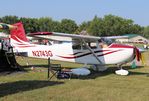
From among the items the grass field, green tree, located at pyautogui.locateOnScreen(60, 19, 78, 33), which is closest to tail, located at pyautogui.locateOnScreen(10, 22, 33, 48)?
the grass field

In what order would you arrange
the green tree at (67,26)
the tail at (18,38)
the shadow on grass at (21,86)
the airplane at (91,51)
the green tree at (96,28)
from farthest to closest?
the green tree at (67,26) < the green tree at (96,28) < the tail at (18,38) < the airplane at (91,51) < the shadow on grass at (21,86)

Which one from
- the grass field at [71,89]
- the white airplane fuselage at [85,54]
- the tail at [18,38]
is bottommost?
the grass field at [71,89]

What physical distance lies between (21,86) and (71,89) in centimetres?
178

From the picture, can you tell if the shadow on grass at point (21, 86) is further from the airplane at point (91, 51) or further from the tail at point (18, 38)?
the tail at point (18, 38)

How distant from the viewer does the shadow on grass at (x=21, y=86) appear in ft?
37.5

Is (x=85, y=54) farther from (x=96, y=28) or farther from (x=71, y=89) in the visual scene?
(x=96, y=28)

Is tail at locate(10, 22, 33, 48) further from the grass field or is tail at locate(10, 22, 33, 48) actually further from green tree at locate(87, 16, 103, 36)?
green tree at locate(87, 16, 103, 36)

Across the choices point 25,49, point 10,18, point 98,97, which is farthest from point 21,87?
point 10,18

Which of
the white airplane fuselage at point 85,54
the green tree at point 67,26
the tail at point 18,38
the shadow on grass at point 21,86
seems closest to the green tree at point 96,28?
the green tree at point 67,26

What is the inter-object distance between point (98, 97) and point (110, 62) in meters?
6.96

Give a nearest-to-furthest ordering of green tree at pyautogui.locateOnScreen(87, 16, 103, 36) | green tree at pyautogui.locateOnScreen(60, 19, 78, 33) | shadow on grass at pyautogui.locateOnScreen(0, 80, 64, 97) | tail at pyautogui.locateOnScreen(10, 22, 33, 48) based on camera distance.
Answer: shadow on grass at pyautogui.locateOnScreen(0, 80, 64, 97) < tail at pyautogui.locateOnScreen(10, 22, 33, 48) < green tree at pyautogui.locateOnScreen(87, 16, 103, 36) < green tree at pyautogui.locateOnScreen(60, 19, 78, 33)

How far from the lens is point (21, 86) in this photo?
41.4 ft

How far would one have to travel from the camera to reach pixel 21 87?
40.6ft

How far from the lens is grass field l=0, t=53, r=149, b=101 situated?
10.6 meters
